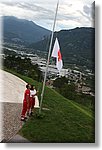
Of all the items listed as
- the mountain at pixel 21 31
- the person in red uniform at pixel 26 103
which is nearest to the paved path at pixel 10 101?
the person in red uniform at pixel 26 103

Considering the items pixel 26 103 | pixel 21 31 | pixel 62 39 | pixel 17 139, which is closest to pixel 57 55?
pixel 62 39

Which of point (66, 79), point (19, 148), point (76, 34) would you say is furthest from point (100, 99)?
point (19, 148)

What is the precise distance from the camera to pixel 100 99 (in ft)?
9.71

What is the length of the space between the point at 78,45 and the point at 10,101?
791 mm

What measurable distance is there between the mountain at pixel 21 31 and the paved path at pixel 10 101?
33 cm

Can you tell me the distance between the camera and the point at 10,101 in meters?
2.82

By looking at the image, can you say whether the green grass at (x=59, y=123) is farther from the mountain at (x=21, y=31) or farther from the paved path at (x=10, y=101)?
the mountain at (x=21, y=31)

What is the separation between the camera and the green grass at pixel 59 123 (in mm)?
2779

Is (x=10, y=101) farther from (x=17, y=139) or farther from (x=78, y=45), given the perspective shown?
(x=78, y=45)

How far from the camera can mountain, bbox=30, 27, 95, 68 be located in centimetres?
296

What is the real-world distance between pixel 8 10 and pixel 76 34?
24.4 inches

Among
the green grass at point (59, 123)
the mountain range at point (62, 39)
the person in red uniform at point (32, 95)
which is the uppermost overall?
the mountain range at point (62, 39)

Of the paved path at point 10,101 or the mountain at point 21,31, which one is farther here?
the mountain at point 21,31

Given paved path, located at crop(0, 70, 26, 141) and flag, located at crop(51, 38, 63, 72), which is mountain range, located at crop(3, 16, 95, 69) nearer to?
flag, located at crop(51, 38, 63, 72)
